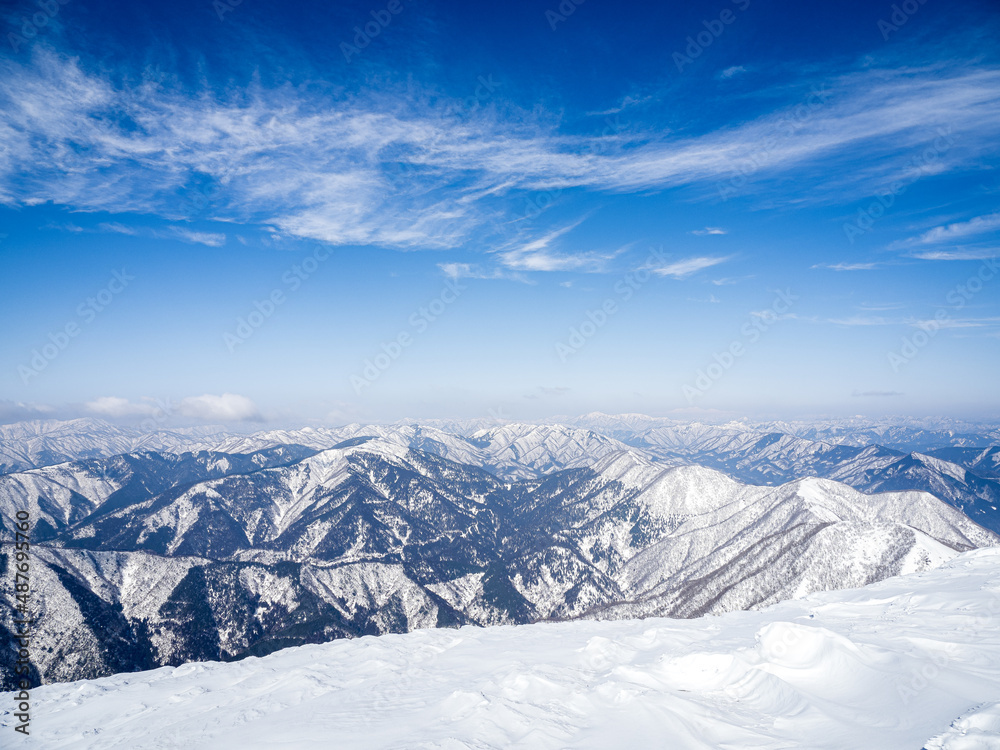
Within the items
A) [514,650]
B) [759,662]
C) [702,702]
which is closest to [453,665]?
[514,650]

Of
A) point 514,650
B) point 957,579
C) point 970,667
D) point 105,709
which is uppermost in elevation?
point 970,667

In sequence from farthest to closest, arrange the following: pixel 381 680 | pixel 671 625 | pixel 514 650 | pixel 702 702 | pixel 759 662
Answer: pixel 671 625
pixel 514 650
pixel 381 680
pixel 759 662
pixel 702 702

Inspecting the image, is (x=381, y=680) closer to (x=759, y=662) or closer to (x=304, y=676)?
(x=304, y=676)

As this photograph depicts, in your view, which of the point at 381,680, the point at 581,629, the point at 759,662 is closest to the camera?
the point at 759,662

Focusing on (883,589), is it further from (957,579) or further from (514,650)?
(514,650)

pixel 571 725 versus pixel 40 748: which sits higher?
pixel 571 725

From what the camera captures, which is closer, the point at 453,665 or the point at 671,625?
the point at 453,665
